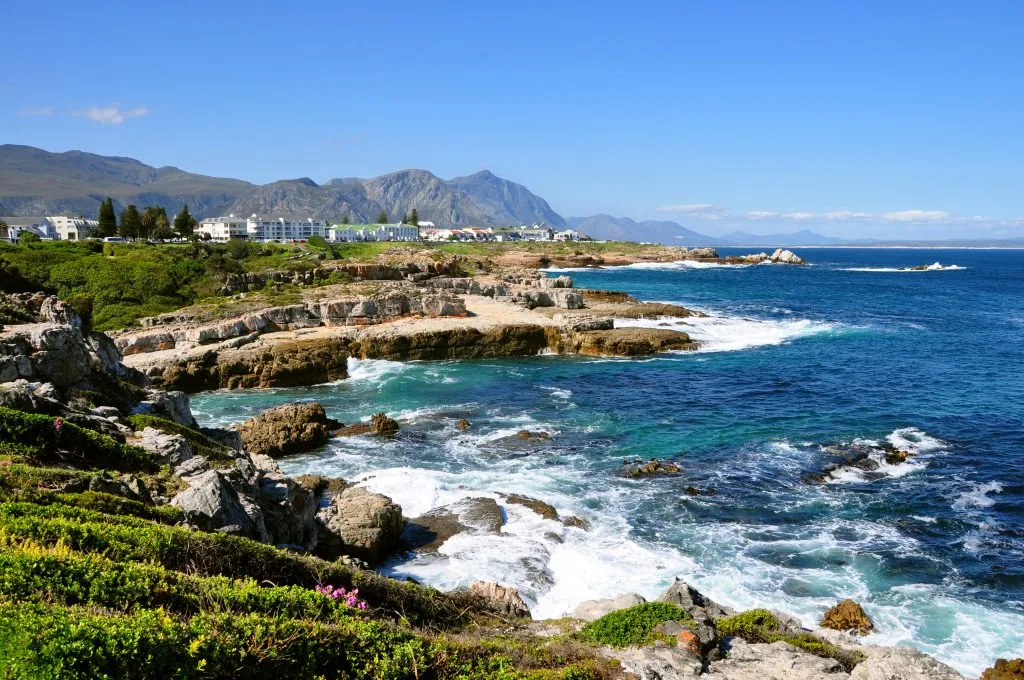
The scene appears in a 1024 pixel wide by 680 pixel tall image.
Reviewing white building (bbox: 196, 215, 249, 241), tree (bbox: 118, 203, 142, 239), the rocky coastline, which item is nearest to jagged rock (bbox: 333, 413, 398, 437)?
the rocky coastline

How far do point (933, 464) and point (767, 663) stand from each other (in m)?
19.9

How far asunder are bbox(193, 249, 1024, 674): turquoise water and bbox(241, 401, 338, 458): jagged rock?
1126mm

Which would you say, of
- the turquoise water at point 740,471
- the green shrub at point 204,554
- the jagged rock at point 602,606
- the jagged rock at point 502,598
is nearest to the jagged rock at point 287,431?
the turquoise water at point 740,471

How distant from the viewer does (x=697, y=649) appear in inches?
448

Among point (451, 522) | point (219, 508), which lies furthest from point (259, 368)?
point (219, 508)

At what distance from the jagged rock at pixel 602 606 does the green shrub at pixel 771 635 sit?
1917 millimetres

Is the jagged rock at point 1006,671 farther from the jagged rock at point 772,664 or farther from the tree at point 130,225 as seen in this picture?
the tree at point 130,225

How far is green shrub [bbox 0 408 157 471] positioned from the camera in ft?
48.3

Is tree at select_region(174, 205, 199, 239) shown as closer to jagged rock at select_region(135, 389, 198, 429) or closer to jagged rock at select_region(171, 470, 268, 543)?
jagged rock at select_region(135, 389, 198, 429)

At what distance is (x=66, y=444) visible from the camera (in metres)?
15.3

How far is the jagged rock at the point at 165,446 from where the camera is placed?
17.0 metres

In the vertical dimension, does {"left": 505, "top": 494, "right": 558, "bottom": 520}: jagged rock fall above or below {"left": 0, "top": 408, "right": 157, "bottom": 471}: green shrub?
below

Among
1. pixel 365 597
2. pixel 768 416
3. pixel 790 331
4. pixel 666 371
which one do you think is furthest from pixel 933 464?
pixel 790 331

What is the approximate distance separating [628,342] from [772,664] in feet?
132
